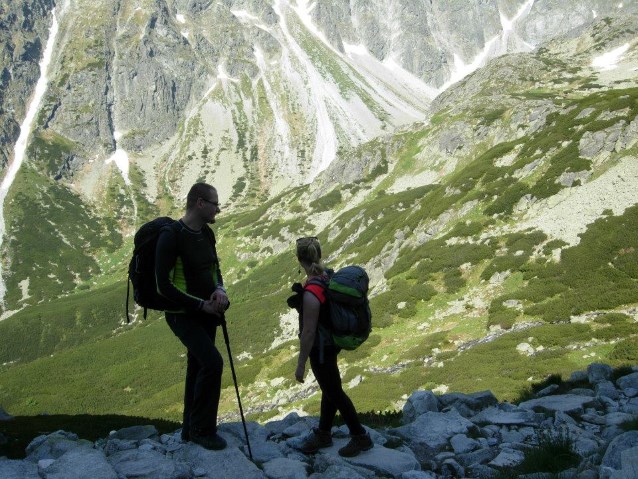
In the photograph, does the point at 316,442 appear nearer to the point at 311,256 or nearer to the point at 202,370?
the point at 202,370

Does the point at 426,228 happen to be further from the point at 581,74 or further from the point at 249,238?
the point at 581,74

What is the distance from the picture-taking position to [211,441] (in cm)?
727

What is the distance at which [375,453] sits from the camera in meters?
7.73

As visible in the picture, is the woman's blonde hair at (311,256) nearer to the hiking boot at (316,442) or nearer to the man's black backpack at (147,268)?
the man's black backpack at (147,268)

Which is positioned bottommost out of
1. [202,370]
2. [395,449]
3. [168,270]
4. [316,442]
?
[395,449]

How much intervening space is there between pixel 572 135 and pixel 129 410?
52785mm

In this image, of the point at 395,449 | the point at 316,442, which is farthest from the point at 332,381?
the point at 395,449

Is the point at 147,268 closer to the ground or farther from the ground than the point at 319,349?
farther from the ground

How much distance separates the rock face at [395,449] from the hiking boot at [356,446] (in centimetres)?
11

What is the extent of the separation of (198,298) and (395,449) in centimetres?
454

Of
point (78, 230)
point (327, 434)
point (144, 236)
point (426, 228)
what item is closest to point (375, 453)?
point (327, 434)

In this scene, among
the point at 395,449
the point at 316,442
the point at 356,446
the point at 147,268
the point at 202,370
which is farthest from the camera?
the point at 395,449

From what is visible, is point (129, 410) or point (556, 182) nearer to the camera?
point (556, 182)

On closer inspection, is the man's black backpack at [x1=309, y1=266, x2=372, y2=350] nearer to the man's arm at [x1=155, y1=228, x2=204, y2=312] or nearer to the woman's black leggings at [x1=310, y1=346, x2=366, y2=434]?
the woman's black leggings at [x1=310, y1=346, x2=366, y2=434]
